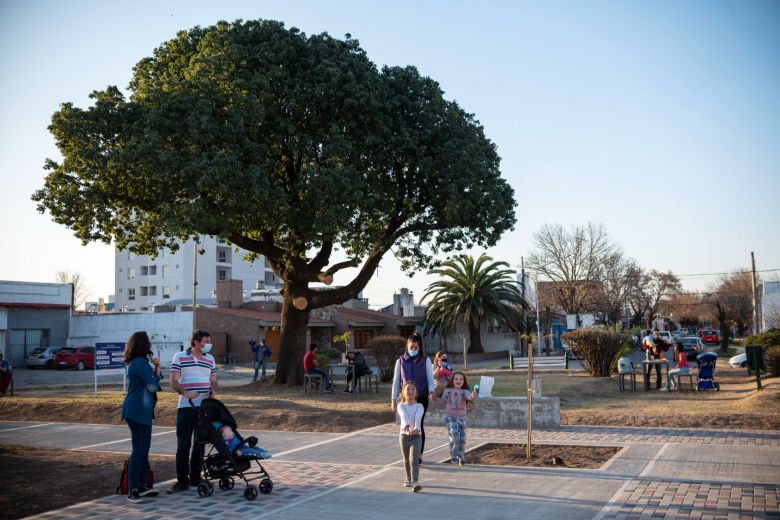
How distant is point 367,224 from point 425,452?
42.2ft

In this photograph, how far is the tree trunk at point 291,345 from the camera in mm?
23453

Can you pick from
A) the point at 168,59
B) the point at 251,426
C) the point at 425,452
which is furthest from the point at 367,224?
the point at 425,452

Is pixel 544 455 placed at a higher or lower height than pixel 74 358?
lower

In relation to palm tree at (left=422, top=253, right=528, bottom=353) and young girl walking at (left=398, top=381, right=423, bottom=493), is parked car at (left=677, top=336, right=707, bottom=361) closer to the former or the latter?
palm tree at (left=422, top=253, right=528, bottom=353)

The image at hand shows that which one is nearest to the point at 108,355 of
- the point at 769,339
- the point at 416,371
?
the point at 416,371

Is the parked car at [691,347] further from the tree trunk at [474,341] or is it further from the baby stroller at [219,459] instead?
the baby stroller at [219,459]

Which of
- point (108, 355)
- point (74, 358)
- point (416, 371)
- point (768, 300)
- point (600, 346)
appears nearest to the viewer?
point (416, 371)

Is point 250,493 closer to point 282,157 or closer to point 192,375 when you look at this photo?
point 192,375

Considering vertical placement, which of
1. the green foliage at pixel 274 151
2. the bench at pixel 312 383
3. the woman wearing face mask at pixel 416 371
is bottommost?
the bench at pixel 312 383

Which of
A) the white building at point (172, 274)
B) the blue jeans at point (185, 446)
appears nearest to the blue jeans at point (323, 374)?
the blue jeans at point (185, 446)

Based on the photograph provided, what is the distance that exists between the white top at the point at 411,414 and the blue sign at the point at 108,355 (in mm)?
17461

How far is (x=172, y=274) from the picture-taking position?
8050 centimetres

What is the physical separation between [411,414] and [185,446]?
279 cm

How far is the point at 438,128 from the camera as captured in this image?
21453 millimetres
